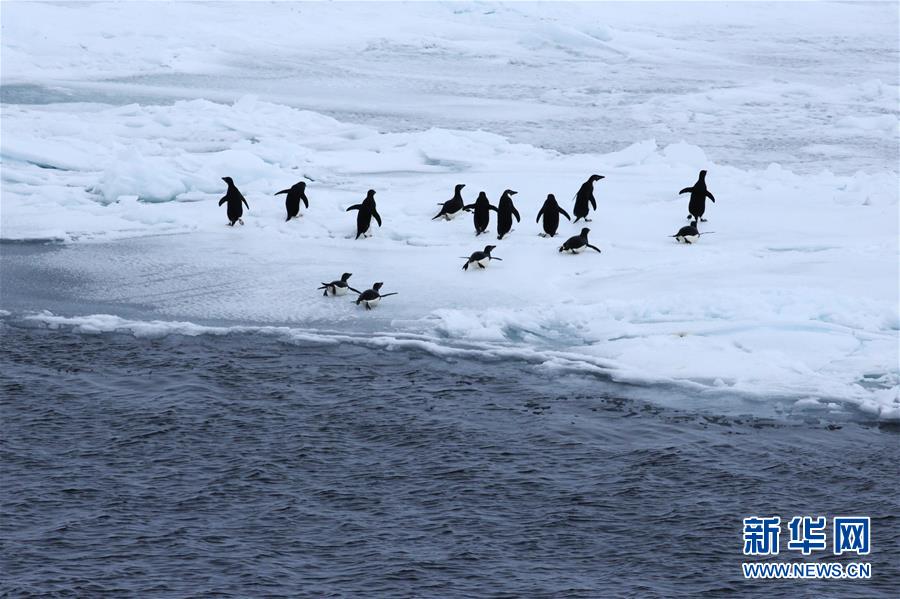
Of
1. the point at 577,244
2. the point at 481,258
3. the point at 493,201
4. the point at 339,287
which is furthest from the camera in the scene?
the point at 493,201

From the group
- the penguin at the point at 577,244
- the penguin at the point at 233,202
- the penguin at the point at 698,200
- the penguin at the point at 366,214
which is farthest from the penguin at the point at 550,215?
the penguin at the point at 233,202

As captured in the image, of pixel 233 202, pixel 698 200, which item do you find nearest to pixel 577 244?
pixel 698 200

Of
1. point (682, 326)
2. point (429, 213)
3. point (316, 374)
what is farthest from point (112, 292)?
point (682, 326)

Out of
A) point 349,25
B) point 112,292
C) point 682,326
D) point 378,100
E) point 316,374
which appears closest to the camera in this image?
point 316,374

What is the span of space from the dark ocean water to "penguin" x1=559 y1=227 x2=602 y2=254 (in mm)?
3792

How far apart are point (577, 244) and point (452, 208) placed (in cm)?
244

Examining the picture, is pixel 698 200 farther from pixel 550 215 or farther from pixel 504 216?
pixel 504 216

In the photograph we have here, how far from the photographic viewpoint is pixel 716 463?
985 cm

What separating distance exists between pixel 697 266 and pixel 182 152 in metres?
10.6

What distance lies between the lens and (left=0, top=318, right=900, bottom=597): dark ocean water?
805 centimetres

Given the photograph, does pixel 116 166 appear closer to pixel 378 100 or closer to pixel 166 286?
pixel 166 286

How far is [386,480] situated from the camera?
30.9 feet

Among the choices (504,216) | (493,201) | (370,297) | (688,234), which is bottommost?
(370,297)

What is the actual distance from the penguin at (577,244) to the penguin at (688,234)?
1193mm
